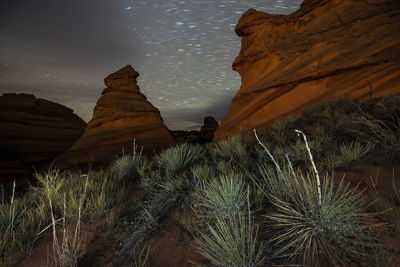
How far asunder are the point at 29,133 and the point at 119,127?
9.66m

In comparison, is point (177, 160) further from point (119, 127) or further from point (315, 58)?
point (119, 127)

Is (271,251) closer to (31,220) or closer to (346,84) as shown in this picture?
(31,220)

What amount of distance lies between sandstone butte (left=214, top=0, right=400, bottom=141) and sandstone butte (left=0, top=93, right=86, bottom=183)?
16.2 metres

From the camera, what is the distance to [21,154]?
562 inches

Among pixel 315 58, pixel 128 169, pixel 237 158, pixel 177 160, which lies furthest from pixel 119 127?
pixel 315 58

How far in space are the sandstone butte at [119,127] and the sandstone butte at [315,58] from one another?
6779mm

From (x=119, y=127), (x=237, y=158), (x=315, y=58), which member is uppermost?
(x=315, y=58)

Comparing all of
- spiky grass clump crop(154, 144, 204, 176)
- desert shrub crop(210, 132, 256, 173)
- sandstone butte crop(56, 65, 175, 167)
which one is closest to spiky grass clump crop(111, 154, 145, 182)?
spiky grass clump crop(154, 144, 204, 176)

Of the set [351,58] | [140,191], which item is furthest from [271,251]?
[351,58]

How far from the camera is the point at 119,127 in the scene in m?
13.4

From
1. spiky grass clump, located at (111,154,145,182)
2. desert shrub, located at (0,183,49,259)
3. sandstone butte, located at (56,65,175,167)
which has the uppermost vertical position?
sandstone butte, located at (56,65,175,167)

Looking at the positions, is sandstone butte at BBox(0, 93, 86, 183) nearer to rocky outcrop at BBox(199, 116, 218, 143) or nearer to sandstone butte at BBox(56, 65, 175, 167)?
sandstone butte at BBox(56, 65, 175, 167)

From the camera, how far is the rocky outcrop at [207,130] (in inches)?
828

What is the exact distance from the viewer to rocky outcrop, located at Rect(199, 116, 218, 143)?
21033 mm
